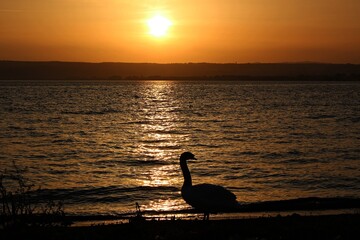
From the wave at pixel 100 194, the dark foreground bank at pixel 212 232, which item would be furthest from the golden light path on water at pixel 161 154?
the dark foreground bank at pixel 212 232

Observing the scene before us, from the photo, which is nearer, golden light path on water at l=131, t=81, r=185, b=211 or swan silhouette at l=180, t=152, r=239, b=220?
swan silhouette at l=180, t=152, r=239, b=220

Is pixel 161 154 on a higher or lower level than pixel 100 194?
lower

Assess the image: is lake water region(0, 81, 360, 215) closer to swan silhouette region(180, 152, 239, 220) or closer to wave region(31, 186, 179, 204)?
wave region(31, 186, 179, 204)

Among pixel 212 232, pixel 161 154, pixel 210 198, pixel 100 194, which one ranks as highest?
pixel 210 198

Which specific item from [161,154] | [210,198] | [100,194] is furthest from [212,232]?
[161,154]

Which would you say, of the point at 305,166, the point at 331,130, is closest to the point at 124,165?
the point at 305,166

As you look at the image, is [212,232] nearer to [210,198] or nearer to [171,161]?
[210,198]

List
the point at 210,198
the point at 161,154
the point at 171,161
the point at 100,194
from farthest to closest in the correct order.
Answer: the point at 161,154
the point at 171,161
the point at 100,194
the point at 210,198

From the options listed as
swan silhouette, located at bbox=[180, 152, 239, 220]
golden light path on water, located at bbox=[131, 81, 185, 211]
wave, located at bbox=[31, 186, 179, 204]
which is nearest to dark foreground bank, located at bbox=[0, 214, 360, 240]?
swan silhouette, located at bbox=[180, 152, 239, 220]

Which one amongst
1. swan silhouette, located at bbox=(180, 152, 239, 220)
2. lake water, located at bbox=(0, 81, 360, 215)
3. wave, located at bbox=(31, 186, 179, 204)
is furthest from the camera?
lake water, located at bbox=(0, 81, 360, 215)

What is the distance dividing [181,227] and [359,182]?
16.0 m

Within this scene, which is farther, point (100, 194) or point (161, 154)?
point (161, 154)

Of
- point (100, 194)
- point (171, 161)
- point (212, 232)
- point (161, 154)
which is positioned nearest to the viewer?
→ point (212, 232)

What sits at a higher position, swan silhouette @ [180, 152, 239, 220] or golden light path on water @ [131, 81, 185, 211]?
swan silhouette @ [180, 152, 239, 220]
